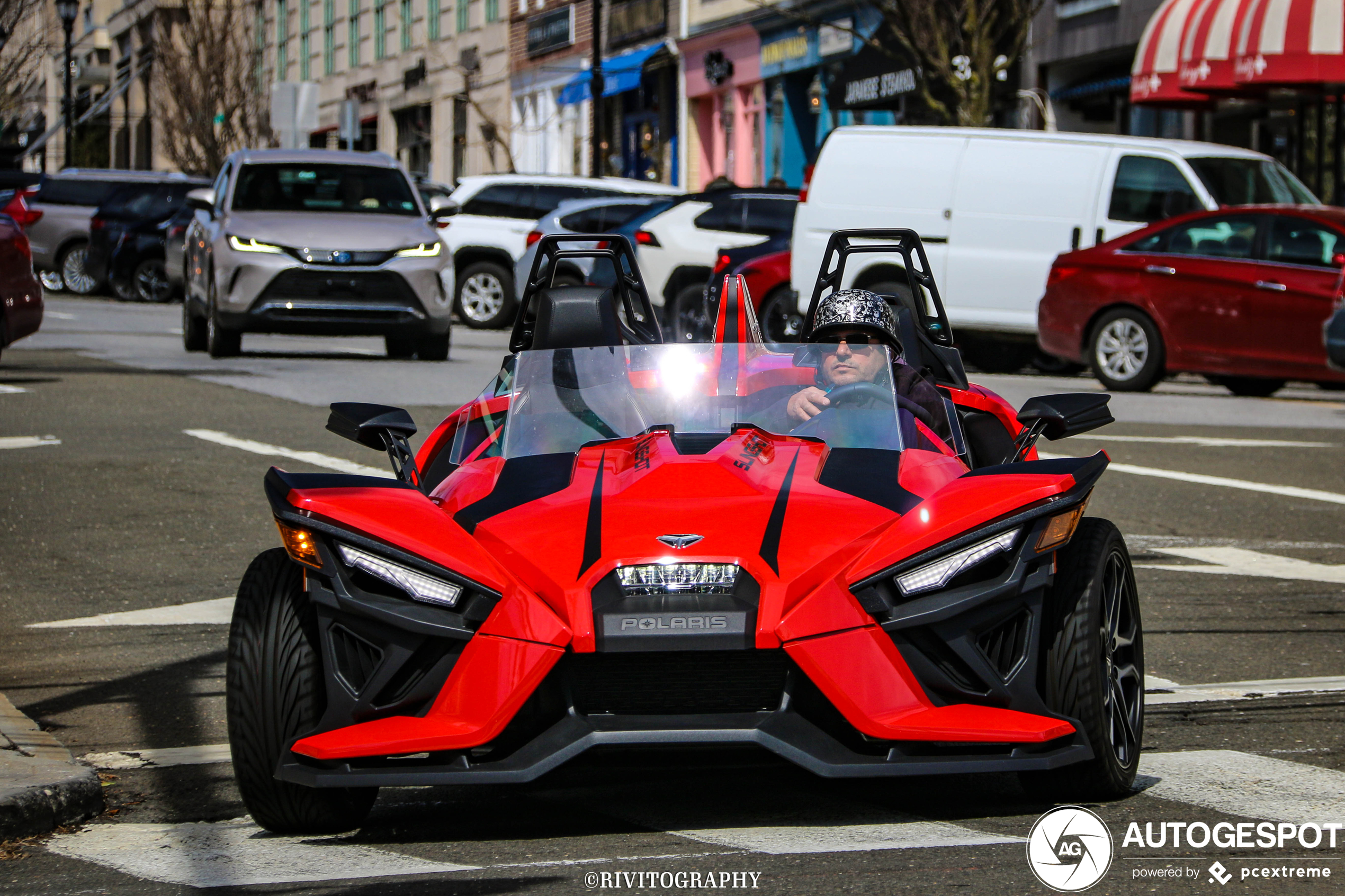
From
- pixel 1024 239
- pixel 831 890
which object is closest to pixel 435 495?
pixel 831 890

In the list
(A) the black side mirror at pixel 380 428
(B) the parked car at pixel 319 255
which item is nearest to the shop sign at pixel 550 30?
(B) the parked car at pixel 319 255

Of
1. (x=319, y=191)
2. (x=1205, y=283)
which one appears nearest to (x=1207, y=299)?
(x=1205, y=283)

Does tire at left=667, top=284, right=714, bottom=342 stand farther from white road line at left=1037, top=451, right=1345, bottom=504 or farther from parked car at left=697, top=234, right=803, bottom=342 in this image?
white road line at left=1037, top=451, right=1345, bottom=504

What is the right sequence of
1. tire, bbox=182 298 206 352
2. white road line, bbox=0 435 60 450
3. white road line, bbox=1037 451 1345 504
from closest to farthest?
1. white road line, bbox=1037 451 1345 504
2. white road line, bbox=0 435 60 450
3. tire, bbox=182 298 206 352

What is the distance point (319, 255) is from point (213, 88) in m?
38.4

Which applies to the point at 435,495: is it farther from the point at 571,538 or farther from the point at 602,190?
the point at 602,190

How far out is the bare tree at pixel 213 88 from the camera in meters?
54.5

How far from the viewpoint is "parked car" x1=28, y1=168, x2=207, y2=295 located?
33.1m

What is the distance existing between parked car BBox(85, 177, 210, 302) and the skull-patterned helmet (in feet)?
84.9

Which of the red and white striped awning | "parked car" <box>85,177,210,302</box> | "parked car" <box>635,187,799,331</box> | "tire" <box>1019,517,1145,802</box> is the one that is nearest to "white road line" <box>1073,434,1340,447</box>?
"parked car" <box>635,187,799,331</box>

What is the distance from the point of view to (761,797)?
5.12 m

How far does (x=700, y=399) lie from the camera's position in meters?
5.86

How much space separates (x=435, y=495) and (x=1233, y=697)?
8.41 ft

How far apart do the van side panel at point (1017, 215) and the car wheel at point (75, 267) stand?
1774cm
